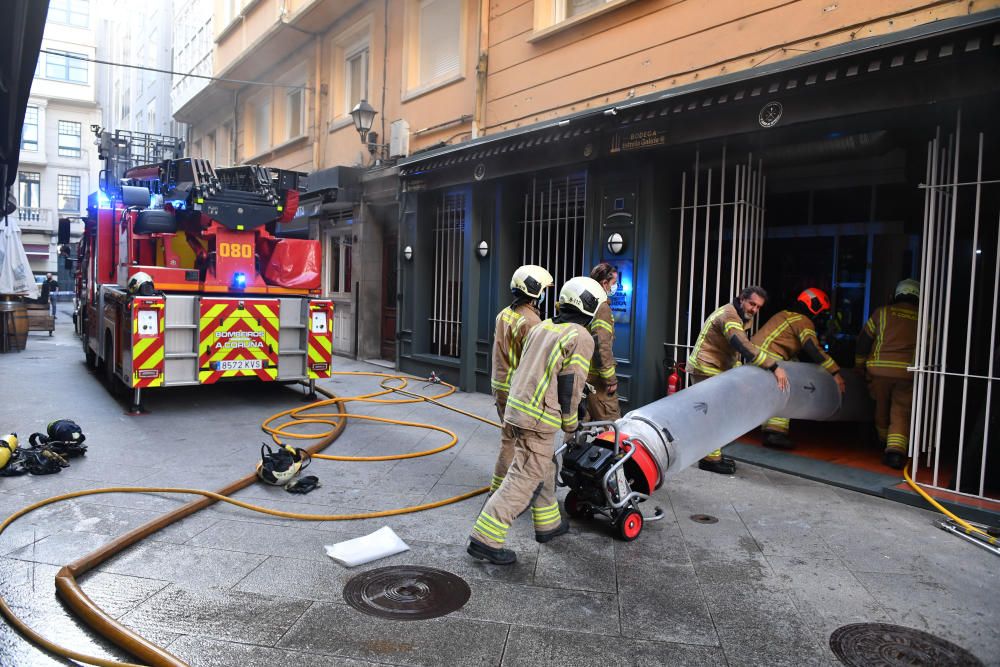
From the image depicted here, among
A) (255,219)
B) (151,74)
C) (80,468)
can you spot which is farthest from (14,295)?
(151,74)

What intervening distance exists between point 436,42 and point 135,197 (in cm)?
539

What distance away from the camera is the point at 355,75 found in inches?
557

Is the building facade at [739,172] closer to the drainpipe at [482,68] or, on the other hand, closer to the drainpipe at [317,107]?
the drainpipe at [482,68]

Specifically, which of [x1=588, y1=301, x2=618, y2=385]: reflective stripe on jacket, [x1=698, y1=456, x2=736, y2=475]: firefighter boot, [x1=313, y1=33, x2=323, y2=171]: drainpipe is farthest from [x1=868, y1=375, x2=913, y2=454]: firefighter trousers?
[x1=313, y1=33, x2=323, y2=171]: drainpipe

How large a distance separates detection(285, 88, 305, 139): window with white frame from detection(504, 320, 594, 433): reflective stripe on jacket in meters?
14.1

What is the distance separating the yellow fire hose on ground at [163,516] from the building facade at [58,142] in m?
39.0

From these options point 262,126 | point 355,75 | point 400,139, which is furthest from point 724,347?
point 262,126

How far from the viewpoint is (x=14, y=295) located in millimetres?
14477

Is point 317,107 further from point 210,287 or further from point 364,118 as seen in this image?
point 210,287

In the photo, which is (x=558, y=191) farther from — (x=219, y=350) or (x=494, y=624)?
(x=494, y=624)

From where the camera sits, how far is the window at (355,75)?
44.5 feet

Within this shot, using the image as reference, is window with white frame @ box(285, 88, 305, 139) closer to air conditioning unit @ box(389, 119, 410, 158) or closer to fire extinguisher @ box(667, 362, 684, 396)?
air conditioning unit @ box(389, 119, 410, 158)

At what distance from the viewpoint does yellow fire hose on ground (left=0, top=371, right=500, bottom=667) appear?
9.47 ft

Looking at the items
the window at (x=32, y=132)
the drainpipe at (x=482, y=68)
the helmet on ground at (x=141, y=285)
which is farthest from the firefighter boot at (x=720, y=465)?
the window at (x=32, y=132)
